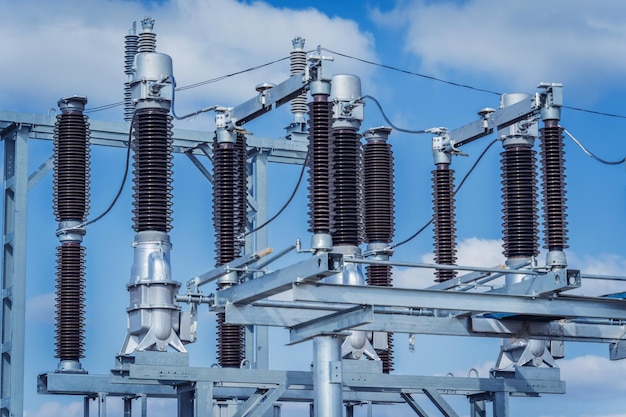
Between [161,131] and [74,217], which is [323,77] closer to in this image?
[161,131]

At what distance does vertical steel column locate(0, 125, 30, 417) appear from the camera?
20.5 metres

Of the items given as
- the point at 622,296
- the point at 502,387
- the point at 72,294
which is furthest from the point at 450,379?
the point at 72,294

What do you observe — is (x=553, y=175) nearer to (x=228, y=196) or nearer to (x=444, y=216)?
(x=444, y=216)

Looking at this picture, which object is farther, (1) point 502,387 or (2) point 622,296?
(1) point 502,387

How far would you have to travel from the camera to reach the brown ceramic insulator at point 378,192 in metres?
19.5

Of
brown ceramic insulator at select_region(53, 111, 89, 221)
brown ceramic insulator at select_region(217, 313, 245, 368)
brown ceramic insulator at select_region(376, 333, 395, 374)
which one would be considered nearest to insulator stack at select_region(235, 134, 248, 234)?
brown ceramic insulator at select_region(53, 111, 89, 221)

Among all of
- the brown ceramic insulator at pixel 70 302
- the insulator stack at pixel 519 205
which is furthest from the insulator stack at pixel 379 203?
the brown ceramic insulator at pixel 70 302

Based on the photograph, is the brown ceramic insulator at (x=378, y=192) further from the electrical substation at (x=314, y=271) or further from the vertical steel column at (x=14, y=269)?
the vertical steel column at (x=14, y=269)

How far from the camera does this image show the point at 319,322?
591 inches

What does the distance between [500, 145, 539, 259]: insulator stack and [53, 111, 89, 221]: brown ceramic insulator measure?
5437 mm

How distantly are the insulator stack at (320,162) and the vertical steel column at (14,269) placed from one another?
7.63 metres

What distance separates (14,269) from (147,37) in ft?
17.8

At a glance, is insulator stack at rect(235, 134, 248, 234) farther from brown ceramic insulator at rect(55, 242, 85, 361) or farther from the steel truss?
brown ceramic insulator at rect(55, 242, 85, 361)

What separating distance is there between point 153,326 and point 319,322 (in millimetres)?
2330
